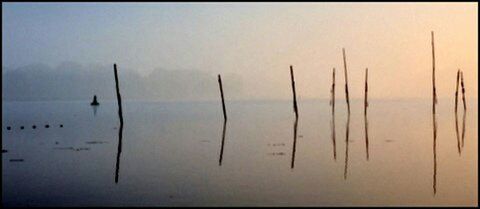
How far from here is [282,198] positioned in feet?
40.7

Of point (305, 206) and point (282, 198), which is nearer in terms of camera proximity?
point (305, 206)

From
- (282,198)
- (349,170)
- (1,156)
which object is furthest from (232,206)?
(1,156)

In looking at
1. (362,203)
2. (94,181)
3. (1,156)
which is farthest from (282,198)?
(1,156)

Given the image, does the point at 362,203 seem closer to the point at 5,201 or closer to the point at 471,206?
the point at 471,206

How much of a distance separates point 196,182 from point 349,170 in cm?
476

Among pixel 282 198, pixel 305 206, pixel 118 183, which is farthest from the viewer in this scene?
pixel 118 183

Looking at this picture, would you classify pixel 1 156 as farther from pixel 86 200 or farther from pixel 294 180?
pixel 294 180

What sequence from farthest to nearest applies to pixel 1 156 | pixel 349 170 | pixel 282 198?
pixel 1 156 → pixel 349 170 → pixel 282 198

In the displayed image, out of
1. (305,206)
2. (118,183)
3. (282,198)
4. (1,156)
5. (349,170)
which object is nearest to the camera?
(305,206)

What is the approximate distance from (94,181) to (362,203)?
715 cm

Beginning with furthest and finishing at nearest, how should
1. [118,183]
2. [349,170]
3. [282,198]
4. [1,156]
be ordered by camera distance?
[1,156]
[349,170]
[118,183]
[282,198]

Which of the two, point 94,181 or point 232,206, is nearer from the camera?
point 232,206

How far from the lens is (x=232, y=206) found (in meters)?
11.6

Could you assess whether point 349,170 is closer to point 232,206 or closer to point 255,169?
point 255,169
